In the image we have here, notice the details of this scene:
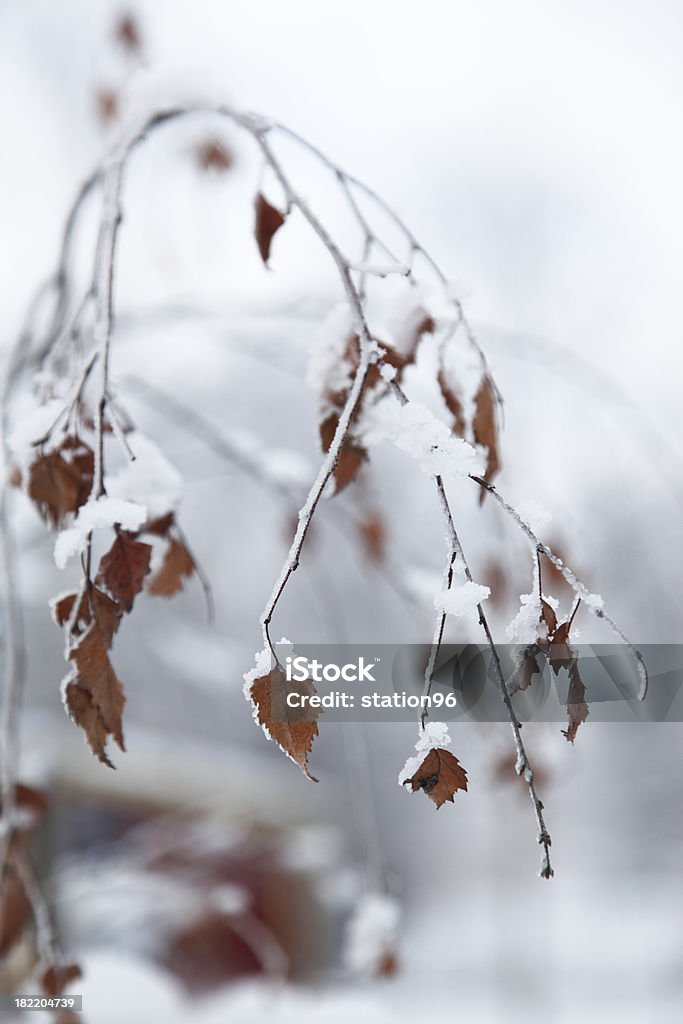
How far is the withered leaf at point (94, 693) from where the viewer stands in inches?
17.3

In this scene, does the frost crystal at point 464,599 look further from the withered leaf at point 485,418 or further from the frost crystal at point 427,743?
the withered leaf at point 485,418

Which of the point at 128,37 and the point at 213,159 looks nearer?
the point at 213,159

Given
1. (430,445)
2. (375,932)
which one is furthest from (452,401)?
(375,932)

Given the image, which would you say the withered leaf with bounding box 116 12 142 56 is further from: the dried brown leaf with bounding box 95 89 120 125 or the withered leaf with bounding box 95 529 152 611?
the withered leaf with bounding box 95 529 152 611

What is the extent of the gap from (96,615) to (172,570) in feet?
0.49

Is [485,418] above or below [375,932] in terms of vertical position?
above

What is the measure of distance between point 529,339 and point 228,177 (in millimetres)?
756

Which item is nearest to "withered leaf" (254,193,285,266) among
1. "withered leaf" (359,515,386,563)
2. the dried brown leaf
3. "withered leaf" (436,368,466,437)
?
"withered leaf" (436,368,466,437)

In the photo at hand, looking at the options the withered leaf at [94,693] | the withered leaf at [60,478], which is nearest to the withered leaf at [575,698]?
the withered leaf at [94,693]

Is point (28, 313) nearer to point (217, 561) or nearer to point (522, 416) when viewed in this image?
point (522, 416)

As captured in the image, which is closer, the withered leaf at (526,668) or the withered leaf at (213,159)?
the withered leaf at (526,668)

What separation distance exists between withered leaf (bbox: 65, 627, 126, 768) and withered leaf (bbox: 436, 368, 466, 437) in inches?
11.5

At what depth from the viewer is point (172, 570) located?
598 mm

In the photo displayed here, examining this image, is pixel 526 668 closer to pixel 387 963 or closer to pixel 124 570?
pixel 124 570
